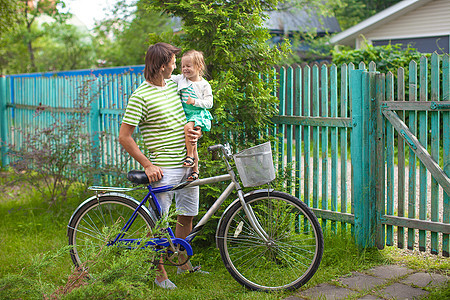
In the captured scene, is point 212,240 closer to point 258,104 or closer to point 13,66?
point 258,104

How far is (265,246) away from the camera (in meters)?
3.74

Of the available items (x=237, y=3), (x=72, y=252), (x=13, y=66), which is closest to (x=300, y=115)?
(x=237, y=3)

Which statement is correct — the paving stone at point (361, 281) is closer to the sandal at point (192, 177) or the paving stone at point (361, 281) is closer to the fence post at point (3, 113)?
the sandal at point (192, 177)

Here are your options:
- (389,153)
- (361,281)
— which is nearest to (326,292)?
(361,281)

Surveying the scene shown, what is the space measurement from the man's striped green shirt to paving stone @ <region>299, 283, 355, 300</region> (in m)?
1.38

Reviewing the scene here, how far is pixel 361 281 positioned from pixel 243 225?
1070 millimetres

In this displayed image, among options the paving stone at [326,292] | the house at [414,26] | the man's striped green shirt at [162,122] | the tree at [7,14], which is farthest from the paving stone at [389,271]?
the house at [414,26]

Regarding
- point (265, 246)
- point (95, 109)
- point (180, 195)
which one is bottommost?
point (265, 246)

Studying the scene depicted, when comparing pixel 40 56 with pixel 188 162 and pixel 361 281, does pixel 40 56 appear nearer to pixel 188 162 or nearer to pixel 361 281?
pixel 188 162

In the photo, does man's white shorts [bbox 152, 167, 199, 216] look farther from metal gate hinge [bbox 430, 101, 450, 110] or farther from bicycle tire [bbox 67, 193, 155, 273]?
metal gate hinge [bbox 430, 101, 450, 110]

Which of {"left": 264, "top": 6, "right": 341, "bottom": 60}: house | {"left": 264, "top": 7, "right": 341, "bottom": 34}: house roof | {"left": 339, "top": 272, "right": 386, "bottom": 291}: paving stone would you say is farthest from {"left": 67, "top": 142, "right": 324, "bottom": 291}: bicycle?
{"left": 264, "top": 7, "right": 341, "bottom": 34}: house roof

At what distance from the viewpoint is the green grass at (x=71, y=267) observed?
9.80 feet

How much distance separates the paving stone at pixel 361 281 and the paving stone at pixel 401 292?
0.38ft

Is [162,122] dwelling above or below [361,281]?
above
